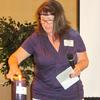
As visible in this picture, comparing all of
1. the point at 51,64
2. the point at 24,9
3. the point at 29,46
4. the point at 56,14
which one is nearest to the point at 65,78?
the point at 51,64

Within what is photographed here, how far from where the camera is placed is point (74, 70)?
84.0 inches

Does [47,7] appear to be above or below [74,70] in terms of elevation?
above

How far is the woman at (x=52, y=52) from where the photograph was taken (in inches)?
85.1

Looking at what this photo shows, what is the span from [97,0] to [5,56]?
1.19 metres

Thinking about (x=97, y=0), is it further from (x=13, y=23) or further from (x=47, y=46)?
(x=47, y=46)

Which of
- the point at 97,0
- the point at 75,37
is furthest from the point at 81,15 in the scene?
the point at 75,37

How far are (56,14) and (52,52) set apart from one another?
10.6 inches

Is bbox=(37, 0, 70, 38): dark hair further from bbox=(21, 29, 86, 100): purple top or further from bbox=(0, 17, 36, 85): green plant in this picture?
bbox=(0, 17, 36, 85): green plant

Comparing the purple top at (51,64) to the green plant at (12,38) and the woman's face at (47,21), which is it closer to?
the woman's face at (47,21)

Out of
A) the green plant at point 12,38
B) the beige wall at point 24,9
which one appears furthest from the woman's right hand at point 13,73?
the beige wall at point 24,9

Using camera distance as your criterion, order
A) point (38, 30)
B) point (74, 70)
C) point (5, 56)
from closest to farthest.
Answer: point (74, 70), point (38, 30), point (5, 56)

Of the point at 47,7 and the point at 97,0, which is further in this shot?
the point at 97,0

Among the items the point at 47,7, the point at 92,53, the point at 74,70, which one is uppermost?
the point at 47,7

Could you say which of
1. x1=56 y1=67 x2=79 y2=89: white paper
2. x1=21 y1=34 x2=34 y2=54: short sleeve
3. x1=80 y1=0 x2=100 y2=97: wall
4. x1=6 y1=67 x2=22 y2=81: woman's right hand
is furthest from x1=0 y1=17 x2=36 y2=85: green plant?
x1=6 y1=67 x2=22 y2=81: woman's right hand
